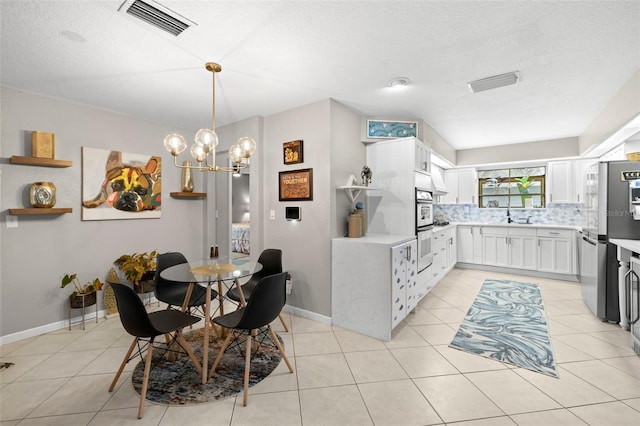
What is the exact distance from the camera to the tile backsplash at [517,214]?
539 centimetres

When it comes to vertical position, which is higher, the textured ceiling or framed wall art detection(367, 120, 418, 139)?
the textured ceiling

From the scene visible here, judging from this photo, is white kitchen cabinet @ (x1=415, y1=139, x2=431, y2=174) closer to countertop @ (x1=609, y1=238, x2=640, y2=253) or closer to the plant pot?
countertop @ (x1=609, y1=238, x2=640, y2=253)

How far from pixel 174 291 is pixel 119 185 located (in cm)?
178

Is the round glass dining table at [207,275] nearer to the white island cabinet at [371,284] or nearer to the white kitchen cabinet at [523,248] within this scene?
the white island cabinet at [371,284]

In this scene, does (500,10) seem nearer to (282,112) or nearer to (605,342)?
(282,112)

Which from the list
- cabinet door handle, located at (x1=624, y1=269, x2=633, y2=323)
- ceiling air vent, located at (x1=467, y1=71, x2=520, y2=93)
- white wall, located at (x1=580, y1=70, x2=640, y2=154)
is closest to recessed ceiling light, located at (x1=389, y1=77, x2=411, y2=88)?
ceiling air vent, located at (x1=467, y1=71, x2=520, y2=93)

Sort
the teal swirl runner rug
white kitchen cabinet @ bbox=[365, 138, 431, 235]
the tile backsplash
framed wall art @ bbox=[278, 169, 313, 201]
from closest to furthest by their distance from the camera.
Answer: the teal swirl runner rug
framed wall art @ bbox=[278, 169, 313, 201]
white kitchen cabinet @ bbox=[365, 138, 431, 235]
the tile backsplash

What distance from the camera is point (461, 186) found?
19.9ft

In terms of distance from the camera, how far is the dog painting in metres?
3.43

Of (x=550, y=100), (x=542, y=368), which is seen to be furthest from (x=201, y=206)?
(x=550, y=100)

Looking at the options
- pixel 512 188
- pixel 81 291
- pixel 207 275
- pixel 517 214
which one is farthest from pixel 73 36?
pixel 517 214

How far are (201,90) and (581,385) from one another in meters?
4.27

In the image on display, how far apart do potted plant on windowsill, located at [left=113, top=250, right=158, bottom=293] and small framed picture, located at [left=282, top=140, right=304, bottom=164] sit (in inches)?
87.9

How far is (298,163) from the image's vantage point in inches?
137
